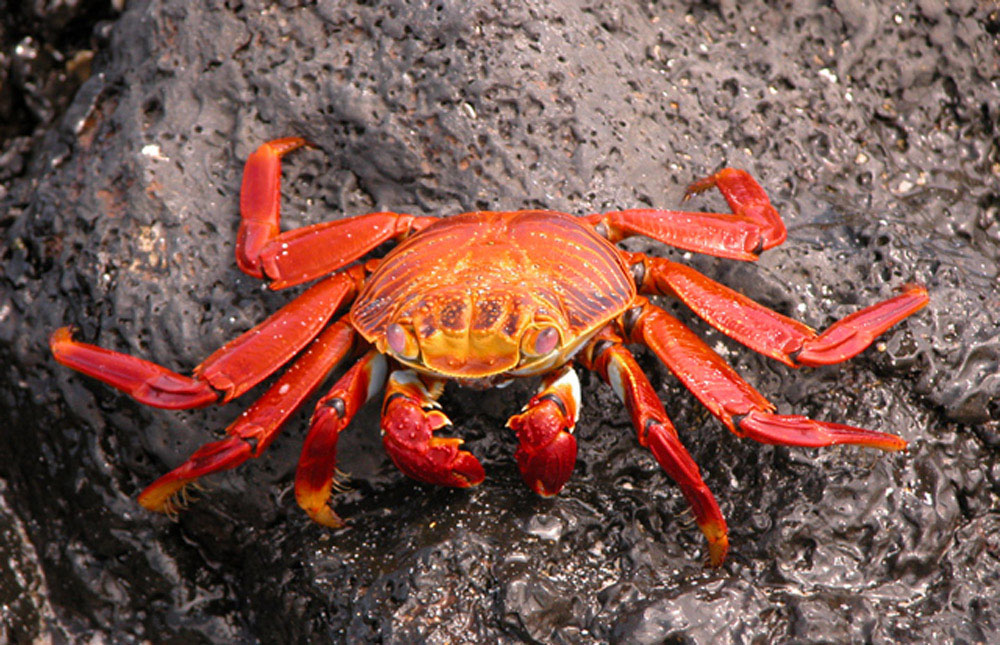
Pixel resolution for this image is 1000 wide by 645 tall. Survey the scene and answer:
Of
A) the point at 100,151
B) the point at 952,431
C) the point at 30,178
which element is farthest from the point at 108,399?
the point at 952,431

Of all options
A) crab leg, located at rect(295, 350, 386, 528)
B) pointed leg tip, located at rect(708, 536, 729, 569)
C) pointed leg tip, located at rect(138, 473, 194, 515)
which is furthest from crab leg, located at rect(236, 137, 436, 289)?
pointed leg tip, located at rect(708, 536, 729, 569)

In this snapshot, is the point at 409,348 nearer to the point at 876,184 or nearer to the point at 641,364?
the point at 641,364

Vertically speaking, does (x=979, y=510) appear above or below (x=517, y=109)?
below

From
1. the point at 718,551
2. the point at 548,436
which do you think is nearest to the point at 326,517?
the point at 548,436

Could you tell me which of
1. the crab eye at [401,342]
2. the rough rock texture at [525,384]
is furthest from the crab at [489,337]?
the rough rock texture at [525,384]

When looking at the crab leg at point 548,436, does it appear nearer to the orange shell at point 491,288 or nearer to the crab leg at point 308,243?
the orange shell at point 491,288

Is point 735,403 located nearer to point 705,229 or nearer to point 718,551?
point 718,551
